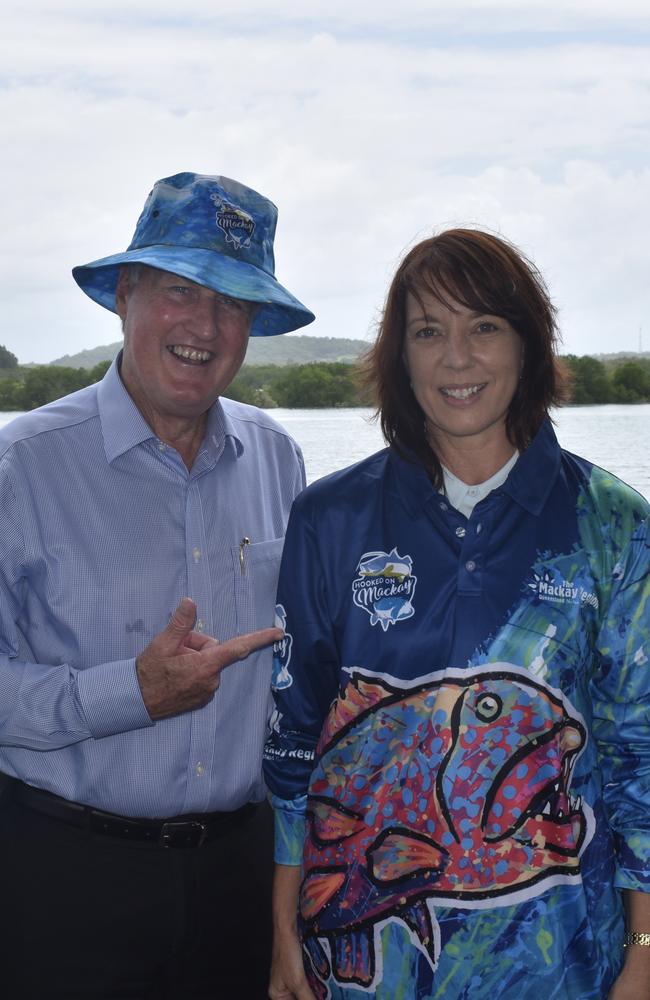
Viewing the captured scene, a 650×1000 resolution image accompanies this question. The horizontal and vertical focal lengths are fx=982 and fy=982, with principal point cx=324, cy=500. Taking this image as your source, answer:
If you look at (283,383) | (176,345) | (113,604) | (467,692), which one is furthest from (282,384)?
(467,692)

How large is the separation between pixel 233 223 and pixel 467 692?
3.46 ft

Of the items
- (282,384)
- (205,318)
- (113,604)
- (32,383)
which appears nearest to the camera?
(113,604)

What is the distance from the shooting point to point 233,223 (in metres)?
1.99

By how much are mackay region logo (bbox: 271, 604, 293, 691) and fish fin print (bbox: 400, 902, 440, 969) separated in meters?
0.42

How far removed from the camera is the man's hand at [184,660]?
1685mm

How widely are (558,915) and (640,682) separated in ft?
1.25

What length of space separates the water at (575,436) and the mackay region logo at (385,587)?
A: 1.07 feet

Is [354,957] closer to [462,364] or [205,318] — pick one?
[462,364]

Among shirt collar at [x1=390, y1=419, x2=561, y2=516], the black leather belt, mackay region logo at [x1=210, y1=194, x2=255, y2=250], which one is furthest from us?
mackay region logo at [x1=210, y1=194, x2=255, y2=250]

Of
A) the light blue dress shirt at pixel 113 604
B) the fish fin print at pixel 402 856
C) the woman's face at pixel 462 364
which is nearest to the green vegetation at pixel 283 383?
the light blue dress shirt at pixel 113 604

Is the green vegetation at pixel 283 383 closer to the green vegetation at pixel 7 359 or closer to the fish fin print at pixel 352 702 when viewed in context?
the green vegetation at pixel 7 359

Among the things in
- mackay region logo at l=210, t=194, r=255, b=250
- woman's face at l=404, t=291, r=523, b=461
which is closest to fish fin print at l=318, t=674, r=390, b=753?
woman's face at l=404, t=291, r=523, b=461

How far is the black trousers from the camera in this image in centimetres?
186

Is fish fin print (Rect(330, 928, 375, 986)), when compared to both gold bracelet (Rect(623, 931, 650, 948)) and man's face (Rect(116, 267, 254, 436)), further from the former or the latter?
man's face (Rect(116, 267, 254, 436))
